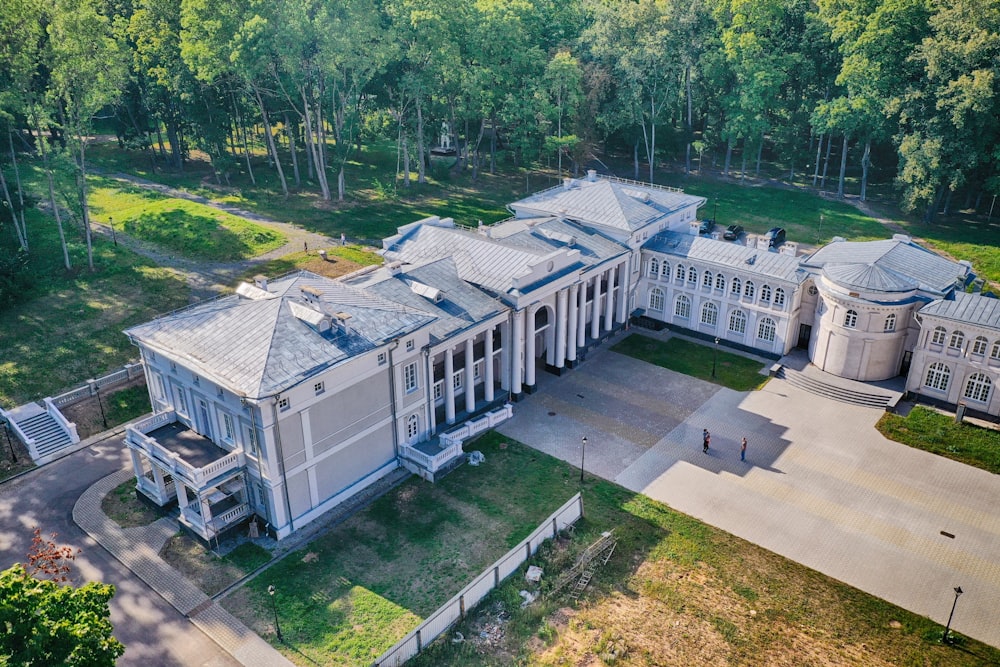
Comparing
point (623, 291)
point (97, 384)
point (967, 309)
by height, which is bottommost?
point (97, 384)

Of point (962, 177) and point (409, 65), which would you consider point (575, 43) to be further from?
point (962, 177)

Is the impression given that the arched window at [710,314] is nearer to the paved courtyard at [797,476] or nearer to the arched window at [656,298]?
the arched window at [656,298]

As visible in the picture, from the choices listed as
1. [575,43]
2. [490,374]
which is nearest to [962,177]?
[575,43]

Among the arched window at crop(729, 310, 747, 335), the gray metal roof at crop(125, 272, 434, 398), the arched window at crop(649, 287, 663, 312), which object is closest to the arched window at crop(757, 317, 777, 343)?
the arched window at crop(729, 310, 747, 335)

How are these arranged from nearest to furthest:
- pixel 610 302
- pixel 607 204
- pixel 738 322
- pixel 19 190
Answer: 1. pixel 738 322
2. pixel 610 302
3. pixel 607 204
4. pixel 19 190

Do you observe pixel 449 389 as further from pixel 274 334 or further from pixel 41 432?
pixel 41 432

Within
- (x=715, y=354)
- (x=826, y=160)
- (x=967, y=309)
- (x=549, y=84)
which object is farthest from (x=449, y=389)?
(x=826, y=160)

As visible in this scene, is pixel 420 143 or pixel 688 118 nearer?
pixel 420 143
